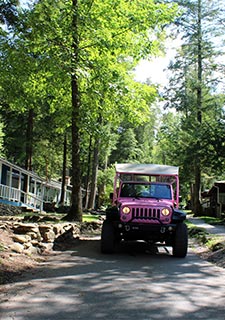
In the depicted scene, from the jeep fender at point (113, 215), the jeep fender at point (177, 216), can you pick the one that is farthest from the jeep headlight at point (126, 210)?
the jeep fender at point (177, 216)

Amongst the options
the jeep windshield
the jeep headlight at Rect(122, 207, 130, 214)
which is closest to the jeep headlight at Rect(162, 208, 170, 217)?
the jeep headlight at Rect(122, 207, 130, 214)

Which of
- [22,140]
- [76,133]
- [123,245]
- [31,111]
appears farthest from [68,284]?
[22,140]

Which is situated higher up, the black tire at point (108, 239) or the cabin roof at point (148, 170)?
the cabin roof at point (148, 170)

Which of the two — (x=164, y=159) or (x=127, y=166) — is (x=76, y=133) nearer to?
(x=127, y=166)

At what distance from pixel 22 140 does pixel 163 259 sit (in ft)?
85.4

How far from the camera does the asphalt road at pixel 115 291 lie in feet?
16.1

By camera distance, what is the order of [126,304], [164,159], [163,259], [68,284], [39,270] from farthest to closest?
[164,159]
[163,259]
[39,270]
[68,284]
[126,304]

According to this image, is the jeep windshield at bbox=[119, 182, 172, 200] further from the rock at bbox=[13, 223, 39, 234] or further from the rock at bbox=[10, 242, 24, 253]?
the rock at bbox=[10, 242, 24, 253]

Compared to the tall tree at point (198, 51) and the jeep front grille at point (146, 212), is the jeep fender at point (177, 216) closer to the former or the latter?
the jeep front grille at point (146, 212)

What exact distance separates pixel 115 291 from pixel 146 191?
18.9ft

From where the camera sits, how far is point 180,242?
9.98m

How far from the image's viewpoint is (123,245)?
40.1 ft


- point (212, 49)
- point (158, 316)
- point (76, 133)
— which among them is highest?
point (212, 49)

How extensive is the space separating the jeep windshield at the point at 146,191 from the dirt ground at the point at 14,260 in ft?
6.85
